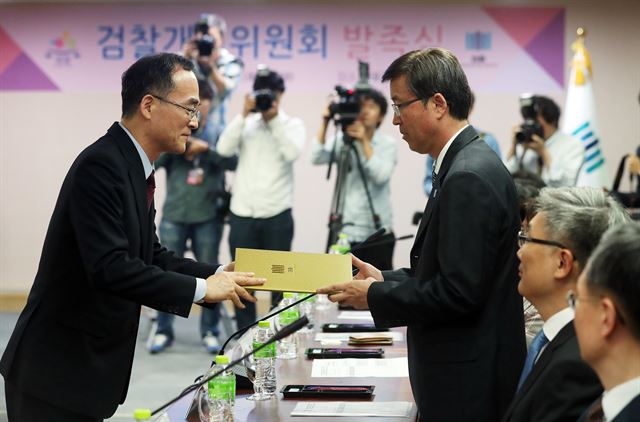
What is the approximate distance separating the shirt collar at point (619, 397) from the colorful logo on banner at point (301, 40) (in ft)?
18.9

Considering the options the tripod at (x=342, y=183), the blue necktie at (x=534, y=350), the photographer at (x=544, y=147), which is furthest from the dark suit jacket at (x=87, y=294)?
the photographer at (x=544, y=147)

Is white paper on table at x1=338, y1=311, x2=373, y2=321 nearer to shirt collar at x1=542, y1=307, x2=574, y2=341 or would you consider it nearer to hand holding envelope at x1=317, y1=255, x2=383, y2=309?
hand holding envelope at x1=317, y1=255, x2=383, y2=309

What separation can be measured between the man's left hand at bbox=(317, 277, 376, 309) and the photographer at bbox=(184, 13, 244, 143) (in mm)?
3430

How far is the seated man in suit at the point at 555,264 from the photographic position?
1842 mm

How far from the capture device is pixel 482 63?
7.08m

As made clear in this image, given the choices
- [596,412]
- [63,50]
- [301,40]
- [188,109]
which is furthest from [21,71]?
[596,412]

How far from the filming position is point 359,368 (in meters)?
2.77

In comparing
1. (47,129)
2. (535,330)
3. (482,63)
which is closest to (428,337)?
(535,330)

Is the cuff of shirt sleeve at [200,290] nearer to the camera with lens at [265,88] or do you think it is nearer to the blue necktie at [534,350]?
the blue necktie at [534,350]

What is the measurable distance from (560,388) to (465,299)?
0.45 metres

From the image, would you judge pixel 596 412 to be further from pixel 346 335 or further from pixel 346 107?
pixel 346 107

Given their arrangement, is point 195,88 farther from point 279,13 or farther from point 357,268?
point 279,13

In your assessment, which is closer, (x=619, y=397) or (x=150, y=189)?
(x=619, y=397)

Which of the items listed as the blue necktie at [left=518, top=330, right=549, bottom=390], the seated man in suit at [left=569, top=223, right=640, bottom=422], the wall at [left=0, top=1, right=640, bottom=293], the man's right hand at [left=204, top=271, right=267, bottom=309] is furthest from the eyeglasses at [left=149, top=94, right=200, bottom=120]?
the wall at [left=0, top=1, right=640, bottom=293]
